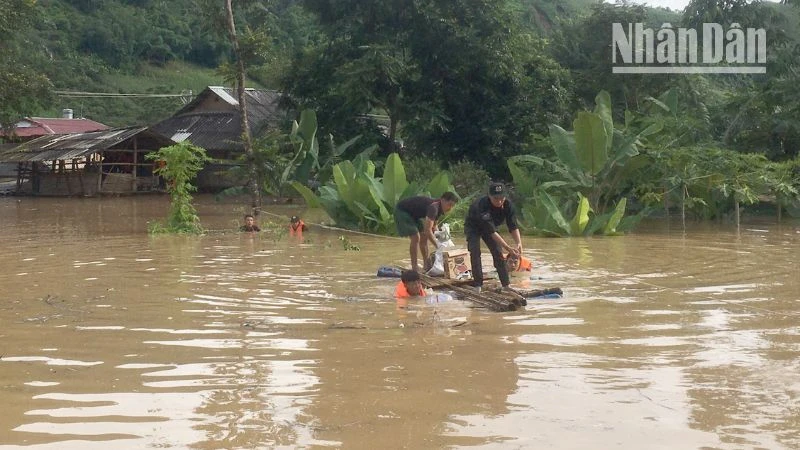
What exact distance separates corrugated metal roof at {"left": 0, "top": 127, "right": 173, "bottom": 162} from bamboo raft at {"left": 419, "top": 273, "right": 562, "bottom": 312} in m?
22.9

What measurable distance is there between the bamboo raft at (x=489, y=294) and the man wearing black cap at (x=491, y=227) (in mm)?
232

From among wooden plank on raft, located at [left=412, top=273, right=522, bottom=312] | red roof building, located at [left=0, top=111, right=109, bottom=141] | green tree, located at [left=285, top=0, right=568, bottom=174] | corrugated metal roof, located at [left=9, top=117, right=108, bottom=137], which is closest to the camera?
wooden plank on raft, located at [left=412, top=273, right=522, bottom=312]

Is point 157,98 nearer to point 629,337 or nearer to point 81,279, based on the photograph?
Answer: point 81,279

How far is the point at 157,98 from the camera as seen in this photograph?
50938 mm

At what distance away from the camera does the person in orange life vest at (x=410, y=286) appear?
29.7 feet

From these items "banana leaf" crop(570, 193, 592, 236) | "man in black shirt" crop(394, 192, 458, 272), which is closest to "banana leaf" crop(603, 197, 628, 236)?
"banana leaf" crop(570, 193, 592, 236)

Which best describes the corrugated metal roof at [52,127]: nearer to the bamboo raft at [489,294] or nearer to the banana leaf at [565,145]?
the banana leaf at [565,145]

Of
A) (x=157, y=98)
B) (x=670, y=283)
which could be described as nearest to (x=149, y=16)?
(x=157, y=98)

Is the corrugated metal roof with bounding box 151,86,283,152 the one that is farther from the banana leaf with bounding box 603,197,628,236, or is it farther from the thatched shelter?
the banana leaf with bounding box 603,197,628,236

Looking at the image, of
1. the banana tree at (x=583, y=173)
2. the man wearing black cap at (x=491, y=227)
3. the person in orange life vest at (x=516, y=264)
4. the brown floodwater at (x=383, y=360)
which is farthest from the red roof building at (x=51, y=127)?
the man wearing black cap at (x=491, y=227)

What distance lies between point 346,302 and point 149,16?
179 feet

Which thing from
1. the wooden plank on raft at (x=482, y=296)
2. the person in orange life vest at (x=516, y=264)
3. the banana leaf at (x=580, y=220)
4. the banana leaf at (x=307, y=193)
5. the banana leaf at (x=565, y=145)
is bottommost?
the wooden plank on raft at (x=482, y=296)

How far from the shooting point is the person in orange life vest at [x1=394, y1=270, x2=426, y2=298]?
905cm

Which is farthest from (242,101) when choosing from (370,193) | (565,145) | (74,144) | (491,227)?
(491,227)
